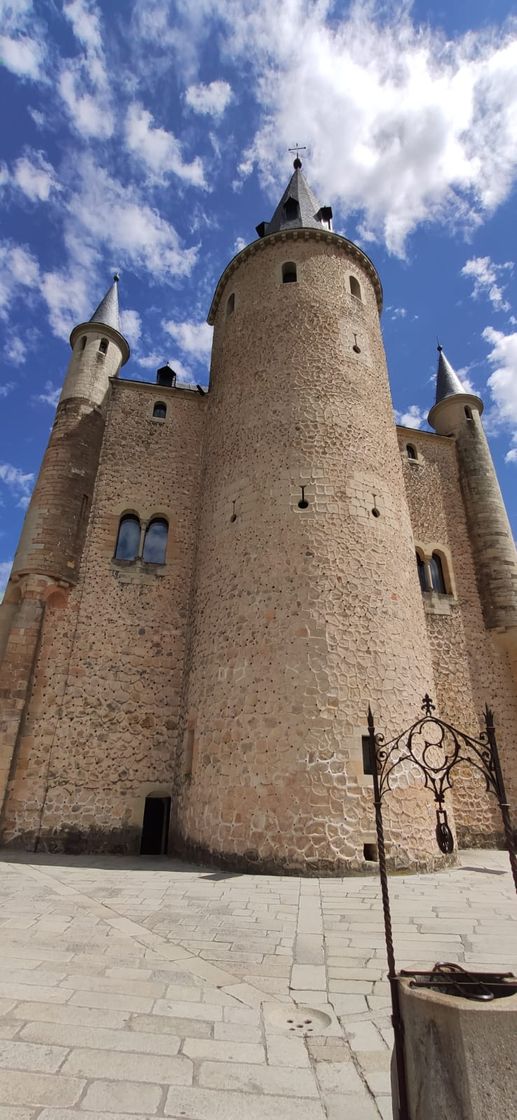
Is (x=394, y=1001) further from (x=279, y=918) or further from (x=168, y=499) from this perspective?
(x=168, y=499)

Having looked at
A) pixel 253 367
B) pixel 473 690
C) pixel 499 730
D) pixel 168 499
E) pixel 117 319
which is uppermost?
pixel 117 319

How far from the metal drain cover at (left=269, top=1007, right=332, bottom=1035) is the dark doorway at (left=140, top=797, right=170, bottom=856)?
27.1ft

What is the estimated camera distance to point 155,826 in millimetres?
11398

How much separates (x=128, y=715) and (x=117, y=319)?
12.2m

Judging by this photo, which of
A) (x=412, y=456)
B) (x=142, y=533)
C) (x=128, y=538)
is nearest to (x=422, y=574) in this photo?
(x=412, y=456)

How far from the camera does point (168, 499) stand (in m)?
14.2

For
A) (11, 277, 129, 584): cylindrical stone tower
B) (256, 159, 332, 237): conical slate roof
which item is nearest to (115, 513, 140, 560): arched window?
(11, 277, 129, 584): cylindrical stone tower

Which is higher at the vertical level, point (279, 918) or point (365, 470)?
point (365, 470)

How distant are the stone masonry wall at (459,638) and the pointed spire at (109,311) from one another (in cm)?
954

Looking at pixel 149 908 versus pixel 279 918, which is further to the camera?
pixel 149 908

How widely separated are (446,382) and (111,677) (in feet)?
48.1

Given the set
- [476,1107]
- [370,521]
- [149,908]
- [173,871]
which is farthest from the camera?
[370,521]

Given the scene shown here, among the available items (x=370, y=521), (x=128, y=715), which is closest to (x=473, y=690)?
(x=370, y=521)

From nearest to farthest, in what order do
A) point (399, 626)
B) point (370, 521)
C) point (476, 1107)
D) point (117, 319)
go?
point (476, 1107)
point (399, 626)
point (370, 521)
point (117, 319)
